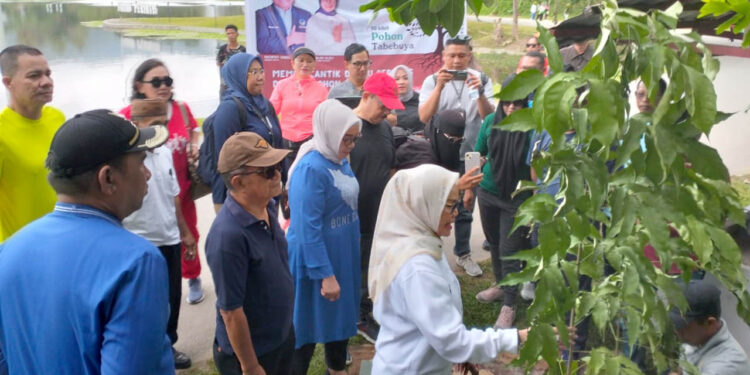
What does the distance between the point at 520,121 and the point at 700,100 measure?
36 cm

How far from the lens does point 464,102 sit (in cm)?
572

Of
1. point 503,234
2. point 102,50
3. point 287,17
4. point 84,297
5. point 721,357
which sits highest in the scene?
point 287,17

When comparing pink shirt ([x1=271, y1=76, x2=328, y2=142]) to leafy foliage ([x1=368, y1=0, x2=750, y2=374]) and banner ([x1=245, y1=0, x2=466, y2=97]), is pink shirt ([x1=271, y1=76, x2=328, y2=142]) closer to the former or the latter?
banner ([x1=245, y1=0, x2=466, y2=97])

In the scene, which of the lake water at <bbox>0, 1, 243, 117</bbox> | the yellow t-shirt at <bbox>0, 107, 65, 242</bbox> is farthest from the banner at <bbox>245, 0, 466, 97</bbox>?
the yellow t-shirt at <bbox>0, 107, 65, 242</bbox>

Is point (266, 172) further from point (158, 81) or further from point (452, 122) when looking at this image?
point (452, 122)

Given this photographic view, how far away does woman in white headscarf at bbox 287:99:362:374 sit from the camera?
352cm

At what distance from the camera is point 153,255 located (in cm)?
175

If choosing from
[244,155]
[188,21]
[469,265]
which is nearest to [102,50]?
[188,21]

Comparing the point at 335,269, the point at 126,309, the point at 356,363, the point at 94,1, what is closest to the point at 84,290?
the point at 126,309

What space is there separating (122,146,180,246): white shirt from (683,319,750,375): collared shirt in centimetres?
278

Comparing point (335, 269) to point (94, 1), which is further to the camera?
point (94, 1)

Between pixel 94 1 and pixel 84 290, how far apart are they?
5182cm

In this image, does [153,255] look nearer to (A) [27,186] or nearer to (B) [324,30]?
(A) [27,186]

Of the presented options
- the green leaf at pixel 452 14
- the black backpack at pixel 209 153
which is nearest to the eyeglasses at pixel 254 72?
the black backpack at pixel 209 153
